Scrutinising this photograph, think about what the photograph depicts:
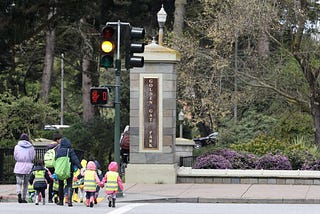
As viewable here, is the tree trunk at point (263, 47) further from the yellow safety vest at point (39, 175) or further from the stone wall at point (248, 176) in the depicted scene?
the yellow safety vest at point (39, 175)

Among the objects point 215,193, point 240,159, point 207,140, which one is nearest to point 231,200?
point 215,193

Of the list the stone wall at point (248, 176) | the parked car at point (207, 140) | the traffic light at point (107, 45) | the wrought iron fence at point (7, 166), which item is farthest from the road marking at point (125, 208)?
the parked car at point (207, 140)

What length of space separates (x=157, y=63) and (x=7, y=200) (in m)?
6.34

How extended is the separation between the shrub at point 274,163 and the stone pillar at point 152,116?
9.35 feet

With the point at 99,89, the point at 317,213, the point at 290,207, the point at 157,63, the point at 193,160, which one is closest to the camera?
the point at 317,213

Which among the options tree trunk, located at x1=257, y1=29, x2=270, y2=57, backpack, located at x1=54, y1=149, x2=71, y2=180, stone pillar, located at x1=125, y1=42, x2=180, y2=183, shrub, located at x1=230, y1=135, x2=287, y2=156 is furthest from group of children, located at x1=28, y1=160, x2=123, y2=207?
tree trunk, located at x1=257, y1=29, x2=270, y2=57

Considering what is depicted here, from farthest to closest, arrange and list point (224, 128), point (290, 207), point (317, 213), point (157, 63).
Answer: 1. point (224, 128)
2. point (157, 63)
3. point (290, 207)
4. point (317, 213)

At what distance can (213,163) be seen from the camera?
2481 cm

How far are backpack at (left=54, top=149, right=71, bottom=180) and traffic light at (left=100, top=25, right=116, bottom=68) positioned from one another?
2619mm

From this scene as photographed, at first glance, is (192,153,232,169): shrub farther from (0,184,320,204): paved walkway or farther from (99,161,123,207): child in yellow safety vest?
(99,161,123,207): child in yellow safety vest

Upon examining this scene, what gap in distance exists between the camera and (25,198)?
1953cm

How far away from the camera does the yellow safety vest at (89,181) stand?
57.8ft

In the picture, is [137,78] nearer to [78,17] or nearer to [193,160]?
[193,160]

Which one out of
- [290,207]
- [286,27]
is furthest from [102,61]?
[286,27]
